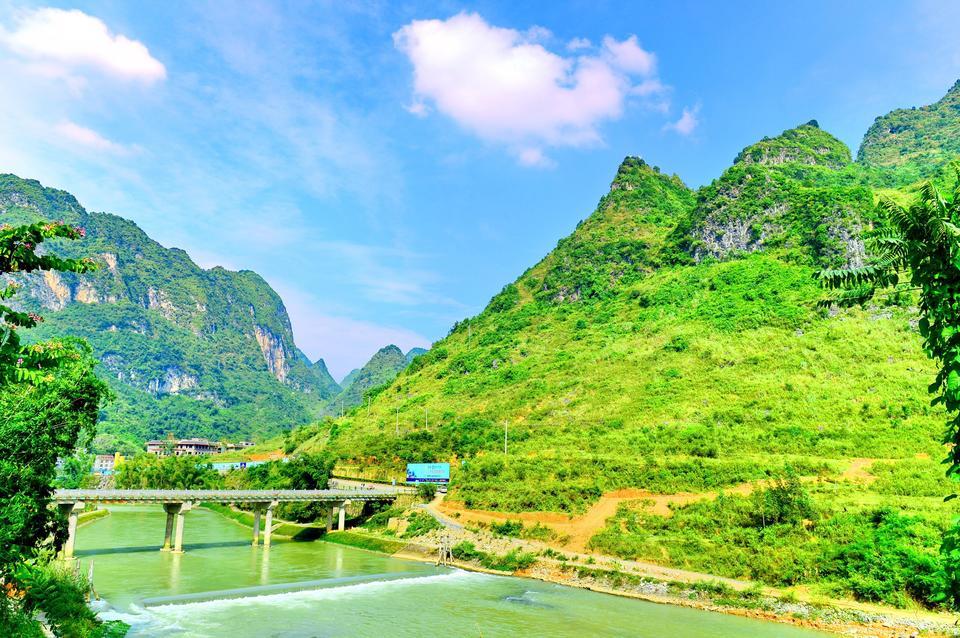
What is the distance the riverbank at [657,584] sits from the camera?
26703mm

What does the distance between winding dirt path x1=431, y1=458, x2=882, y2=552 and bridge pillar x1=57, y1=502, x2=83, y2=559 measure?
30975 millimetres

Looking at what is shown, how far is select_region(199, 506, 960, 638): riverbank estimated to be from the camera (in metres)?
26.7

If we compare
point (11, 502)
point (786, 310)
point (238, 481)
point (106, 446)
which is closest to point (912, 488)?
point (786, 310)

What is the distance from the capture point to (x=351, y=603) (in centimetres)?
3061

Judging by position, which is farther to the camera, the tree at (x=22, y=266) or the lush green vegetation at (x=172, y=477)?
the lush green vegetation at (x=172, y=477)

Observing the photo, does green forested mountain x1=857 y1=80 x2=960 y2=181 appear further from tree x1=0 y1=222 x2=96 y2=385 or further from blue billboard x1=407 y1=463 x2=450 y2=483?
tree x1=0 y1=222 x2=96 y2=385

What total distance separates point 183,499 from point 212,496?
2.34 meters

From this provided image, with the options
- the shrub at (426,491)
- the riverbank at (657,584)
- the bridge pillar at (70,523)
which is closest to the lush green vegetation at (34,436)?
the bridge pillar at (70,523)

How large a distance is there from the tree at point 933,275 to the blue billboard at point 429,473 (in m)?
55.1

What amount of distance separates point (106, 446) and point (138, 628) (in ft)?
467

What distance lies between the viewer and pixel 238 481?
91438 millimetres

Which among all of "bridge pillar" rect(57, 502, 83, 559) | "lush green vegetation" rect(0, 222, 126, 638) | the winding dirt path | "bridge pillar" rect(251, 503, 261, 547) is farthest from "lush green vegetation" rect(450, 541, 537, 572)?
"bridge pillar" rect(57, 502, 83, 559)

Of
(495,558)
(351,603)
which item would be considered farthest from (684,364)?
(351,603)

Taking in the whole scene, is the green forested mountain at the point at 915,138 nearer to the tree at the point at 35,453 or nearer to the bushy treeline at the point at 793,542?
the bushy treeline at the point at 793,542
